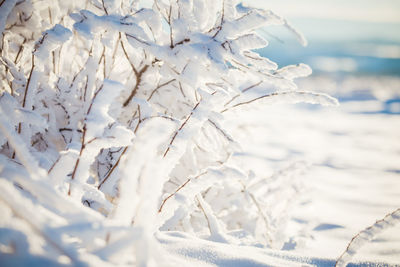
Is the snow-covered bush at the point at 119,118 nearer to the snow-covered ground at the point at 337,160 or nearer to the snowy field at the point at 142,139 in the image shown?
the snowy field at the point at 142,139

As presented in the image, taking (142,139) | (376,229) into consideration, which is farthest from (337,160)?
(142,139)

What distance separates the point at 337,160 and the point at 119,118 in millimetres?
3462

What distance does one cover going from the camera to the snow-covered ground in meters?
1.79

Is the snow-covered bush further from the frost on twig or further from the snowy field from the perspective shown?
the frost on twig

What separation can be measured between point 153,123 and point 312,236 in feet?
5.58

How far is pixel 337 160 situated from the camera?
3828mm

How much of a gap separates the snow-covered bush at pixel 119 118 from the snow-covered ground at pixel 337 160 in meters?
0.38

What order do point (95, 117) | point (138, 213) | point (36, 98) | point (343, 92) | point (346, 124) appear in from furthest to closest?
point (343, 92)
point (346, 124)
point (36, 98)
point (95, 117)
point (138, 213)

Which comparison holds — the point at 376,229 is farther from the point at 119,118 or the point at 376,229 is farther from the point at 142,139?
the point at 119,118

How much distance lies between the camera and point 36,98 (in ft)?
3.43

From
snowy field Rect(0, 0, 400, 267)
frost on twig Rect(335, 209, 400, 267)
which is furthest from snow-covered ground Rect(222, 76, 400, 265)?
frost on twig Rect(335, 209, 400, 267)

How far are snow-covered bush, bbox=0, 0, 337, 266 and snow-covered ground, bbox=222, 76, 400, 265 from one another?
378mm

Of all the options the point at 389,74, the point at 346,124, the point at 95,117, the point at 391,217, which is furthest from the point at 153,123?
the point at 389,74

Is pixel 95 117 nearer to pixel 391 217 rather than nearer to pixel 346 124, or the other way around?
pixel 391 217
